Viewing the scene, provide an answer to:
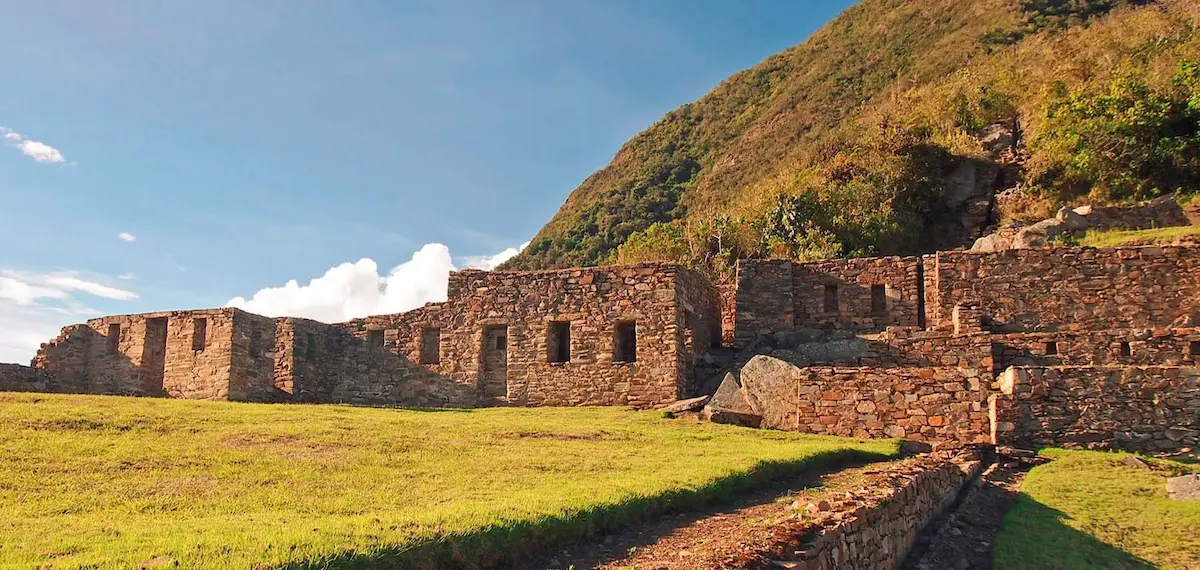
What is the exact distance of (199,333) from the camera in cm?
2462

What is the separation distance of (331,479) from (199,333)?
54.1 feet

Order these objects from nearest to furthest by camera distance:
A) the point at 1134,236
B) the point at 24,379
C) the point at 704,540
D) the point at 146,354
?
the point at 704,540 < the point at 24,379 < the point at 1134,236 < the point at 146,354

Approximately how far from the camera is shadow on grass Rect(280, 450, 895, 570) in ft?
23.0

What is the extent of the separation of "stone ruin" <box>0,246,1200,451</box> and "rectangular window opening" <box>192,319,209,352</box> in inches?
1.6

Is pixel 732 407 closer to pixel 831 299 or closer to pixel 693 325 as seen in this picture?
pixel 693 325

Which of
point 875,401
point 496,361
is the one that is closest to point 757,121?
point 496,361

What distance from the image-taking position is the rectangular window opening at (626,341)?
74.9 feet

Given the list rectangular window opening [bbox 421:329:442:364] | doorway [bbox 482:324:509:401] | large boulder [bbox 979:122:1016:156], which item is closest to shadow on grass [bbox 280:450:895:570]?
doorway [bbox 482:324:509:401]

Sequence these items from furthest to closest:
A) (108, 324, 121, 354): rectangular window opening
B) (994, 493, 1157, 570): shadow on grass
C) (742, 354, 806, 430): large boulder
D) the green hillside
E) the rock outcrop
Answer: the green hillside
(108, 324, 121, 354): rectangular window opening
the rock outcrop
(742, 354, 806, 430): large boulder
(994, 493, 1157, 570): shadow on grass

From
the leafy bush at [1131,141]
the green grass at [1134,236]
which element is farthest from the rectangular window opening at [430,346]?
the leafy bush at [1131,141]

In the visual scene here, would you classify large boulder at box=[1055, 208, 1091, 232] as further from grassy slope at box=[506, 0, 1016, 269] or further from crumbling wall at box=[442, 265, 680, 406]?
grassy slope at box=[506, 0, 1016, 269]

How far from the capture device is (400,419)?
57.1ft

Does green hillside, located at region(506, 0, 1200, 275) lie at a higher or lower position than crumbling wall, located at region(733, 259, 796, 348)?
higher

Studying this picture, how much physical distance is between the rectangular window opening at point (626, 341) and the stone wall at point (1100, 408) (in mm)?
9731
